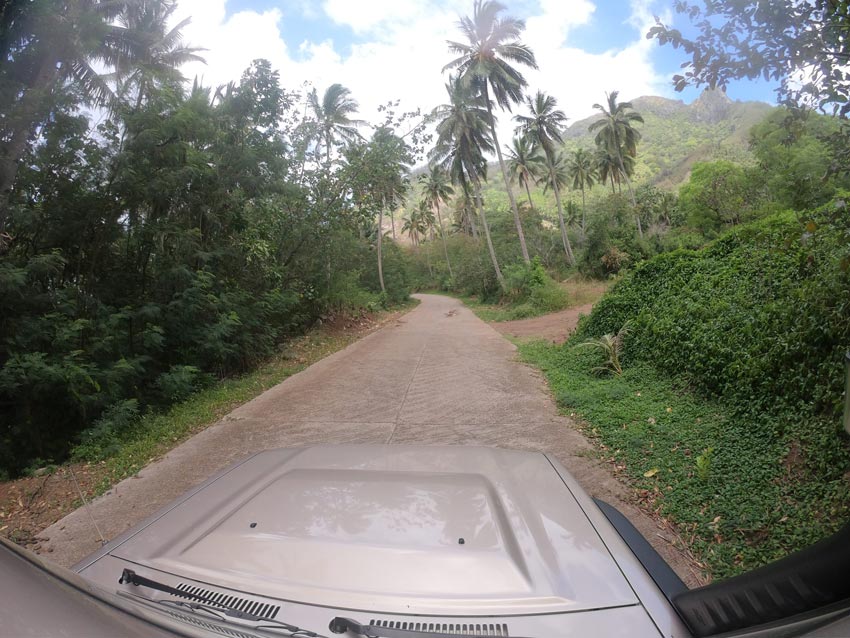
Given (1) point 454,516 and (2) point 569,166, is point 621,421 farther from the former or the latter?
(2) point 569,166

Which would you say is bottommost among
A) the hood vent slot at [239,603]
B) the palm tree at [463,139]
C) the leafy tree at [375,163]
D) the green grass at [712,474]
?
the green grass at [712,474]

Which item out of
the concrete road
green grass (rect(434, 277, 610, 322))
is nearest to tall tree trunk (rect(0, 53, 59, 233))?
the concrete road

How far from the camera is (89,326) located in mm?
6496

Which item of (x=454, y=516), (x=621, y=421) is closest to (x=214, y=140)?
(x=621, y=421)

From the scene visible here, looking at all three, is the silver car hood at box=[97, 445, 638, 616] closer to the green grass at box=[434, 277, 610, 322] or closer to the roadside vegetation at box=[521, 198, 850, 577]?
the roadside vegetation at box=[521, 198, 850, 577]

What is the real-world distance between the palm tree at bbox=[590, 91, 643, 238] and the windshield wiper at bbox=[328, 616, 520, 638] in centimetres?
3775

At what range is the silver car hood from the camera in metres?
1.26

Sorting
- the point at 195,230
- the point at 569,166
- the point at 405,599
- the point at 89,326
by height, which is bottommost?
the point at 405,599

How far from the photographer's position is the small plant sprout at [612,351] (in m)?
7.07

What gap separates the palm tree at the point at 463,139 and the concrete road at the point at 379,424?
644 inches

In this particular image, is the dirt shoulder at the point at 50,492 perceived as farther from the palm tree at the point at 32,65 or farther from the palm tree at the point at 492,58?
the palm tree at the point at 492,58

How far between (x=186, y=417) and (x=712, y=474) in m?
6.44

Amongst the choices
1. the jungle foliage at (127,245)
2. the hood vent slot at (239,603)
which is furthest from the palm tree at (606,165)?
the hood vent slot at (239,603)

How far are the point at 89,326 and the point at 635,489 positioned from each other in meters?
6.97
